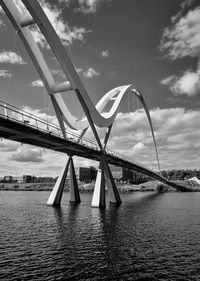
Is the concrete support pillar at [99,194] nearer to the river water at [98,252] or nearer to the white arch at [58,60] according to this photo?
the white arch at [58,60]

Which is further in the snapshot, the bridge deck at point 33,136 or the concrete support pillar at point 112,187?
the concrete support pillar at point 112,187

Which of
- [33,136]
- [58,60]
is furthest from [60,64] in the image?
[33,136]

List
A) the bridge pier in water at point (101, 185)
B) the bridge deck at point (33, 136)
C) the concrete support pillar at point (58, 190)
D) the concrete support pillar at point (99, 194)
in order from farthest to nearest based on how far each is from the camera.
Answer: the concrete support pillar at point (58, 190) < the bridge pier in water at point (101, 185) < the concrete support pillar at point (99, 194) < the bridge deck at point (33, 136)

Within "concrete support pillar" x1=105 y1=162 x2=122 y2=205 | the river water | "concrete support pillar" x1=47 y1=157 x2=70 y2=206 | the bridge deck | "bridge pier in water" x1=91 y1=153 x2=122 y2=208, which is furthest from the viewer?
"concrete support pillar" x1=105 y1=162 x2=122 y2=205

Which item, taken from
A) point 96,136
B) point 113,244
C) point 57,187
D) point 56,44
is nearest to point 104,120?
point 96,136

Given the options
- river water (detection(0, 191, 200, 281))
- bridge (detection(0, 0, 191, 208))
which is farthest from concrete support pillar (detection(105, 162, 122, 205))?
river water (detection(0, 191, 200, 281))

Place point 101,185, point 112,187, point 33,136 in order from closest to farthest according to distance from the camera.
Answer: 1. point 33,136
2. point 101,185
3. point 112,187

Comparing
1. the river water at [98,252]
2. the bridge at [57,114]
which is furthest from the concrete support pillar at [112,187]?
the river water at [98,252]

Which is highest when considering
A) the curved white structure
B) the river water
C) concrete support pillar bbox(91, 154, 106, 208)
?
the curved white structure

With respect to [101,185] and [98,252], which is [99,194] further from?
[98,252]

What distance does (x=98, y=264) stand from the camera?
15.1 metres

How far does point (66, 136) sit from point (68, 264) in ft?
86.2

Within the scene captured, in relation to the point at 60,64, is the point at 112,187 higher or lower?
lower

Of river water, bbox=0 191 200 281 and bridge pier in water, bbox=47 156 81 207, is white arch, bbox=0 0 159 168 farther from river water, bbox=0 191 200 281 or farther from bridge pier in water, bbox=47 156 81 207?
river water, bbox=0 191 200 281
